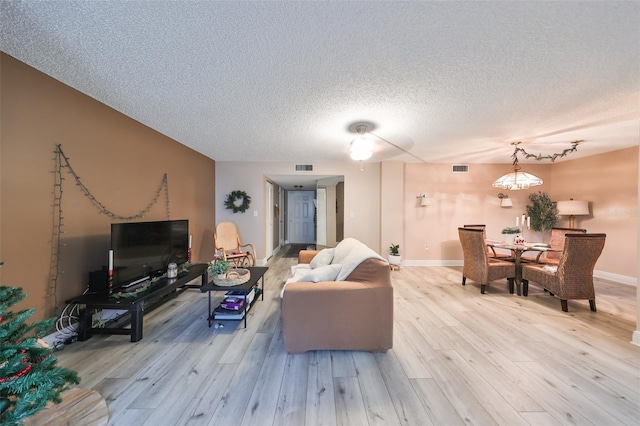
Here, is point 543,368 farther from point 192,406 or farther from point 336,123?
point 336,123

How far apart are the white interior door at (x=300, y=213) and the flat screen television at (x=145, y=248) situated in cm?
523

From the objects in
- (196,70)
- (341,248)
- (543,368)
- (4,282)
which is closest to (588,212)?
(543,368)

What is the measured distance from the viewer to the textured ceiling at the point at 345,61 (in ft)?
4.34

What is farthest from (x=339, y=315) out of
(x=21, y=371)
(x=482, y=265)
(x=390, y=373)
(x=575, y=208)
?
(x=575, y=208)

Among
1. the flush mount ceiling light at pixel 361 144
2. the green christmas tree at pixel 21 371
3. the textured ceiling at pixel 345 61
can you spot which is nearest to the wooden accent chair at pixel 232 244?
the textured ceiling at pixel 345 61

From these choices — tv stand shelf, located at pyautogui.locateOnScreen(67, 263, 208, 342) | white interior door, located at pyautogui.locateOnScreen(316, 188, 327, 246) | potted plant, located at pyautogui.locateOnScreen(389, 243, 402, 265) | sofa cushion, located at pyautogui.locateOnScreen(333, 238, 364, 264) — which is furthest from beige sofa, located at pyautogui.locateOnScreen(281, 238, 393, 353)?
white interior door, located at pyautogui.locateOnScreen(316, 188, 327, 246)

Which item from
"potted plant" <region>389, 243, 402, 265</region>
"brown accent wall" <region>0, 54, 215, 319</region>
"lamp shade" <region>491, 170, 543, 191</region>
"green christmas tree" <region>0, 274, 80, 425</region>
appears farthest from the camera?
"potted plant" <region>389, 243, 402, 265</region>

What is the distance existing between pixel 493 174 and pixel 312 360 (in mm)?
5669

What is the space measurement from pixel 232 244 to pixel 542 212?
6800mm

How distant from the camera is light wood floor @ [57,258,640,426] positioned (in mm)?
1410

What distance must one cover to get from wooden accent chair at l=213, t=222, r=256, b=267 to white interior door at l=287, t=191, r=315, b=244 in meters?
3.65

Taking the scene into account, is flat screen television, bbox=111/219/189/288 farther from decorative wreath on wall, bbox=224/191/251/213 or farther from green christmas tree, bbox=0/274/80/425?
decorative wreath on wall, bbox=224/191/251/213

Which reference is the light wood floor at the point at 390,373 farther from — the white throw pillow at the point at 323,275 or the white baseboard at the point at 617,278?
the white baseboard at the point at 617,278

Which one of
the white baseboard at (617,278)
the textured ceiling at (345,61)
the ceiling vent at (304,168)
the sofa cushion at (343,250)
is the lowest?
the white baseboard at (617,278)
